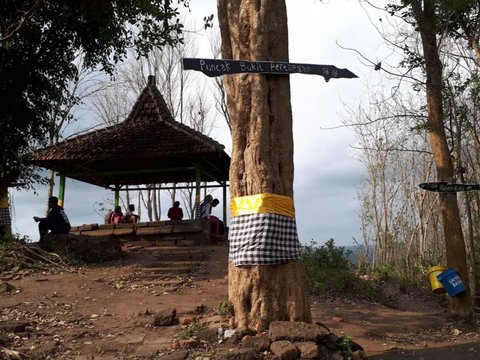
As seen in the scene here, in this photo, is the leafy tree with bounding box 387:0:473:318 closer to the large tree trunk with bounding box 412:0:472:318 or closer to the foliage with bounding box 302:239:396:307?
the large tree trunk with bounding box 412:0:472:318

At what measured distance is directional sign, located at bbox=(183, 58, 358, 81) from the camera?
4.70 metres

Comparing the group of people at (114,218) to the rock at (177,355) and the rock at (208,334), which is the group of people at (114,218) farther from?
the rock at (177,355)

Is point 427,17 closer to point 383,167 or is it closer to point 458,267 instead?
point 458,267

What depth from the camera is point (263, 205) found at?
4.92 metres

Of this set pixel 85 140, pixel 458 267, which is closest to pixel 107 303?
pixel 458 267

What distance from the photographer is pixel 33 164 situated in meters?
12.5

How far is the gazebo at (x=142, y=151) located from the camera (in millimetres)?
12305

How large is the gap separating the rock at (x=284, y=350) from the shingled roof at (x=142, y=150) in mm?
7905

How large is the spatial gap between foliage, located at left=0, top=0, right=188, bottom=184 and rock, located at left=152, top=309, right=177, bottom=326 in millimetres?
6194

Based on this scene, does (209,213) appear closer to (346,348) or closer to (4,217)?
(4,217)

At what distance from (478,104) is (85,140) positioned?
9808 mm

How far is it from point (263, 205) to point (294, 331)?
123cm

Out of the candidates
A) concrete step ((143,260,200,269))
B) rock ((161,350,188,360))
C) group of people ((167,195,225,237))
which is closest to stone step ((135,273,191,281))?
concrete step ((143,260,200,269))

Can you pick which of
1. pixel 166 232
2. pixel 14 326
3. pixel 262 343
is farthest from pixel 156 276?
pixel 262 343
